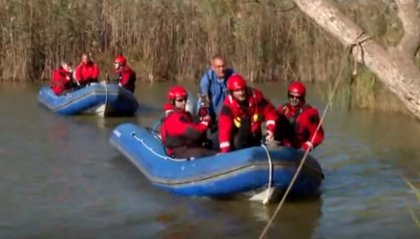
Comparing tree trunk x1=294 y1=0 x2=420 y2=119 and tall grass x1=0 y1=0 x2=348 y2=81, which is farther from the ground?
tree trunk x1=294 y1=0 x2=420 y2=119

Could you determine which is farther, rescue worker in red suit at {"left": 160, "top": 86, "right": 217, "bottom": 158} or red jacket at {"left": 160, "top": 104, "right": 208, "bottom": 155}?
red jacket at {"left": 160, "top": 104, "right": 208, "bottom": 155}

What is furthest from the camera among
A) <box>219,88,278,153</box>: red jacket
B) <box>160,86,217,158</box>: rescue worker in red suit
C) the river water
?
<box>160,86,217,158</box>: rescue worker in red suit

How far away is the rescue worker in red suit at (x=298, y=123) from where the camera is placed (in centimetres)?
970

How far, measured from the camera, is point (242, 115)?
31.6 ft

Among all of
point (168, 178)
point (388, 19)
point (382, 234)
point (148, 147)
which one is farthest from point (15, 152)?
point (388, 19)

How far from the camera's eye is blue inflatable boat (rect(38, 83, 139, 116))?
16797 millimetres

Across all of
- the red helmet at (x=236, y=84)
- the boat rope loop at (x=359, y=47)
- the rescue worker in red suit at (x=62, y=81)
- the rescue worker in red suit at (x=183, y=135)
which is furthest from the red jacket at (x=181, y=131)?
the rescue worker in red suit at (x=62, y=81)

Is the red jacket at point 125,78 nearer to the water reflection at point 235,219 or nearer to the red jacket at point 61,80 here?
the red jacket at point 61,80

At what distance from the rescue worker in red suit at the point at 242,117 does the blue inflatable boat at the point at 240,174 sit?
33 centimetres

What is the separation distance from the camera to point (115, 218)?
29.7 feet

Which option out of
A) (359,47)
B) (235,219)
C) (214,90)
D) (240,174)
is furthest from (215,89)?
(359,47)

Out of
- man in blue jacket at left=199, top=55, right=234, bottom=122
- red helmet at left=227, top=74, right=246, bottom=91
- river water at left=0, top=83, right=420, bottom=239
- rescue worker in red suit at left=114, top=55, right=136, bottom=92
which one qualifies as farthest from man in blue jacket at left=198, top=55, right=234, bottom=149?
rescue worker in red suit at left=114, top=55, right=136, bottom=92

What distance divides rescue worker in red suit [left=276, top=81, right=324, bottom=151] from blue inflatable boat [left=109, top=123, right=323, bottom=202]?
347 millimetres

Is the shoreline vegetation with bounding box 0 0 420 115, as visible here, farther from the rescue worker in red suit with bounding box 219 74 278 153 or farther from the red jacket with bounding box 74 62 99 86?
the rescue worker in red suit with bounding box 219 74 278 153
